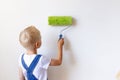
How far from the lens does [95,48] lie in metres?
1.25

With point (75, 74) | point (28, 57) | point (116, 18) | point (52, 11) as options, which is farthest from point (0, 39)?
point (116, 18)

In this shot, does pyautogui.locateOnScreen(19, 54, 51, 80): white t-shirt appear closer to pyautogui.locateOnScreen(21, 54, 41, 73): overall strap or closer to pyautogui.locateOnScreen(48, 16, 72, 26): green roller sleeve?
pyautogui.locateOnScreen(21, 54, 41, 73): overall strap

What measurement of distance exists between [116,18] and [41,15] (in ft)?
1.26

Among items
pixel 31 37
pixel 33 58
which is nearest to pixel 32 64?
pixel 33 58

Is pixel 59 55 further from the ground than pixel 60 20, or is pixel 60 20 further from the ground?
pixel 60 20

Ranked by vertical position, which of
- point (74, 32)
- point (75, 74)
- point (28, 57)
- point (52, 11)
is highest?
point (52, 11)

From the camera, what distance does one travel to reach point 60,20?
1219 mm

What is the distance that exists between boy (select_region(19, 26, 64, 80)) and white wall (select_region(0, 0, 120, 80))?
0.25 feet

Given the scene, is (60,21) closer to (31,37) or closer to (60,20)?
(60,20)

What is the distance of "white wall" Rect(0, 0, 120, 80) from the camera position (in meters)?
1.22

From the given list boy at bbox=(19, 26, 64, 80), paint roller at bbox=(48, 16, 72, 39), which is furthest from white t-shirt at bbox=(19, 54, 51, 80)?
paint roller at bbox=(48, 16, 72, 39)

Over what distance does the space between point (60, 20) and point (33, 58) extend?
23 centimetres

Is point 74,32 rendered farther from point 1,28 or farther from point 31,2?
point 1,28

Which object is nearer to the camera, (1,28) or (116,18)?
(116,18)
